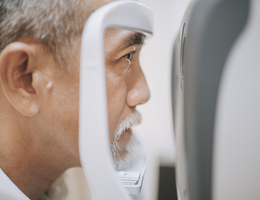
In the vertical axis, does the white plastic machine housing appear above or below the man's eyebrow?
below

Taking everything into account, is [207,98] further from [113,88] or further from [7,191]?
[7,191]

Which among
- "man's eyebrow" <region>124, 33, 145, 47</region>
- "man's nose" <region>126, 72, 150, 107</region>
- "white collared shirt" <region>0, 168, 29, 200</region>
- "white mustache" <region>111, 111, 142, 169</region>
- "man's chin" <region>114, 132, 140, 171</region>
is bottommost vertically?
"white collared shirt" <region>0, 168, 29, 200</region>

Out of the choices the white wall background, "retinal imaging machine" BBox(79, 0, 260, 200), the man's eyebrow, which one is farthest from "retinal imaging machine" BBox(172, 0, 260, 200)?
the white wall background

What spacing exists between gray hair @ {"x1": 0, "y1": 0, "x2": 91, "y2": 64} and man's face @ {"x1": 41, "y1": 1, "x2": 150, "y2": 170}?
33 millimetres

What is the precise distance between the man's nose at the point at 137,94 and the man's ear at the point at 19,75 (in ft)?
0.71

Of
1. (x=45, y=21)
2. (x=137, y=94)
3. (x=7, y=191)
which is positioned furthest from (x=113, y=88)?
(x=7, y=191)

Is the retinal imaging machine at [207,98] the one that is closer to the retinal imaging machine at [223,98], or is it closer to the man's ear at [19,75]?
the retinal imaging machine at [223,98]

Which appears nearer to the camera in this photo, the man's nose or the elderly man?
the elderly man

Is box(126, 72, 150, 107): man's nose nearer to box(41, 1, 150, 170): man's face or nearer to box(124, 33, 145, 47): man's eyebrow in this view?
box(41, 1, 150, 170): man's face

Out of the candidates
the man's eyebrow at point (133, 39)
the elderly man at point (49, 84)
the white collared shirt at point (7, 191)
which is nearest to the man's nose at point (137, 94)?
the elderly man at point (49, 84)

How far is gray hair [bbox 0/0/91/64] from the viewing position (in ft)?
1.38

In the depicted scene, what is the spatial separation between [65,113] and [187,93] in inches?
10.7

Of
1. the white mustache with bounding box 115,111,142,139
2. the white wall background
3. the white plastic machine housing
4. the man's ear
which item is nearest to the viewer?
the white plastic machine housing

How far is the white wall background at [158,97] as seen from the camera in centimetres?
76
